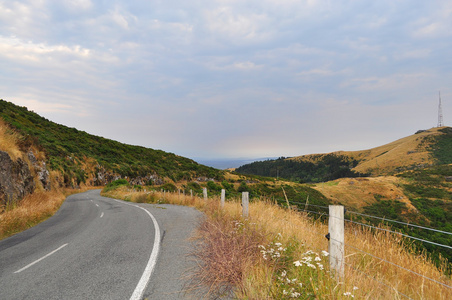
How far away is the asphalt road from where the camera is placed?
400cm

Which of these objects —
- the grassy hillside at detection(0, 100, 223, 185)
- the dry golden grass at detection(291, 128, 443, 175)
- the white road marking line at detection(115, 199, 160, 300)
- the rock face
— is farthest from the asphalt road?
the dry golden grass at detection(291, 128, 443, 175)

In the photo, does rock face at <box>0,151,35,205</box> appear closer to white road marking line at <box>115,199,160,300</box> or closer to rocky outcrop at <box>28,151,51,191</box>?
white road marking line at <box>115,199,160,300</box>

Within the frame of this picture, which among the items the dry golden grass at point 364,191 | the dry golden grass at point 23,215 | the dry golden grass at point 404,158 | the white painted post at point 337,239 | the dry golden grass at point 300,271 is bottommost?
the dry golden grass at point 364,191

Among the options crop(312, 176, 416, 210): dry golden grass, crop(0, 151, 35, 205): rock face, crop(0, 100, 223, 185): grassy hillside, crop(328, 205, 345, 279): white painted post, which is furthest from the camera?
crop(312, 176, 416, 210): dry golden grass

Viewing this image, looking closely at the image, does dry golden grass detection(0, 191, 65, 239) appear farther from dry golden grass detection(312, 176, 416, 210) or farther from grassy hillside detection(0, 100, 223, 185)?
dry golden grass detection(312, 176, 416, 210)

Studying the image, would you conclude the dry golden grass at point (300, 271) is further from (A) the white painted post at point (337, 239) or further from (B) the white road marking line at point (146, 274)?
(B) the white road marking line at point (146, 274)

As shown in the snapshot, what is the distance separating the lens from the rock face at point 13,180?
37.3ft

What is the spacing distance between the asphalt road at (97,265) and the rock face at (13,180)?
13.0 ft

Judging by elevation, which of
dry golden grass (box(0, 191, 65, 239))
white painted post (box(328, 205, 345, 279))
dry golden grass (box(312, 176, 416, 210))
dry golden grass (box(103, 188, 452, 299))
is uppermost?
white painted post (box(328, 205, 345, 279))

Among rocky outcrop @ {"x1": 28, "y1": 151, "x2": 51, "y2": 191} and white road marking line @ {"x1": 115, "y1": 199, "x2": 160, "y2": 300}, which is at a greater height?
rocky outcrop @ {"x1": 28, "y1": 151, "x2": 51, "y2": 191}

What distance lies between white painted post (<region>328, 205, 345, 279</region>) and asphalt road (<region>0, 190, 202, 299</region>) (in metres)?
2.49

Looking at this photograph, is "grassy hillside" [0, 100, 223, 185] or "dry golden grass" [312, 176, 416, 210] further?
"dry golden grass" [312, 176, 416, 210]

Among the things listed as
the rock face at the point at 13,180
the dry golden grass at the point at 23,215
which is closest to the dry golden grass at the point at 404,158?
the dry golden grass at the point at 23,215

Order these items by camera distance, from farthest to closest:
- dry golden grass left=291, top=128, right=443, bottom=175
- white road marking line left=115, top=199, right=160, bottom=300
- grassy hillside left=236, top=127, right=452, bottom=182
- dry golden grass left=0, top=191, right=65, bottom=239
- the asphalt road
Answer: grassy hillside left=236, top=127, right=452, bottom=182 → dry golden grass left=291, top=128, right=443, bottom=175 → dry golden grass left=0, top=191, right=65, bottom=239 → the asphalt road → white road marking line left=115, top=199, right=160, bottom=300
